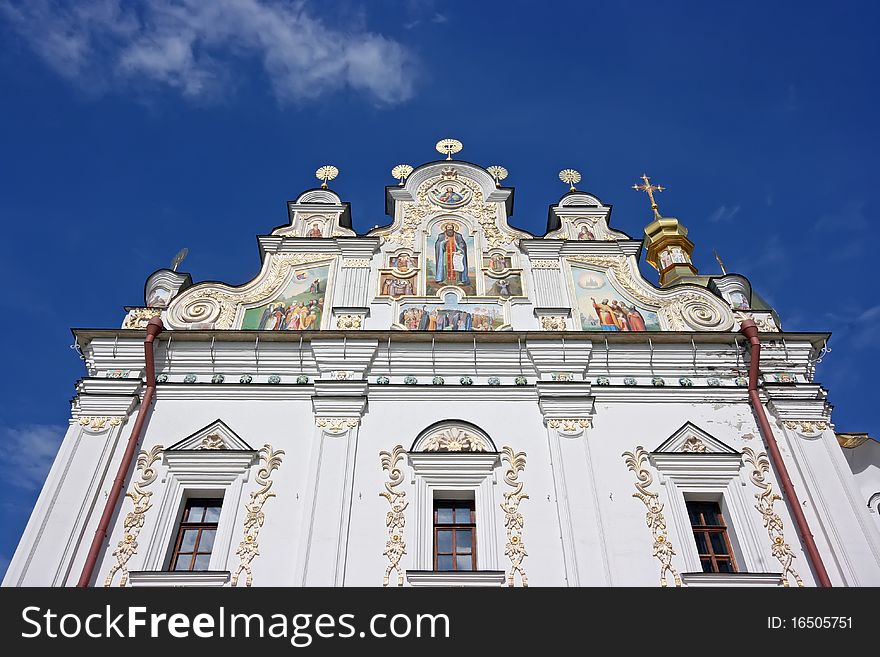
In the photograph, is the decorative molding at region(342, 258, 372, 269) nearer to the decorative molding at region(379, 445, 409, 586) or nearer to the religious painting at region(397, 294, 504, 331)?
the religious painting at region(397, 294, 504, 331)

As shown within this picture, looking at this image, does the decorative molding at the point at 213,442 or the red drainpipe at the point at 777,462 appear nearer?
the red drainpipe at the point at 777,462

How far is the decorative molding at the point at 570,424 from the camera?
9953 millimetres

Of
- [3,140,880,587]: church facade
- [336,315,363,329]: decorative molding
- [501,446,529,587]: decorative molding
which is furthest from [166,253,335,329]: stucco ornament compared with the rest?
[501,446,529,587]: decorative molding

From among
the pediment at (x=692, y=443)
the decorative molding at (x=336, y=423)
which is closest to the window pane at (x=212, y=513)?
the decorative molding at (x=336, y=423)

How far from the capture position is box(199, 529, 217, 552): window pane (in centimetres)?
907

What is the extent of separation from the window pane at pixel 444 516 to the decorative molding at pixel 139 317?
4.87 m

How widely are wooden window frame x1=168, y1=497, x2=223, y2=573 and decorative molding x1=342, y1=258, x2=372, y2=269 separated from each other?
416 cm

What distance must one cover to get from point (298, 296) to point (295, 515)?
3.77 meters

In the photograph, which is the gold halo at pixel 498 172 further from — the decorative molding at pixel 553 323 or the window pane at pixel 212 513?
the window pane at pixel 212 513

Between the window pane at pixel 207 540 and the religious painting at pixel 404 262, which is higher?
the religious painting at pixel 404 262

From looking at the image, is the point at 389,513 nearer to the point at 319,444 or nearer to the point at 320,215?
the point at 319,444
